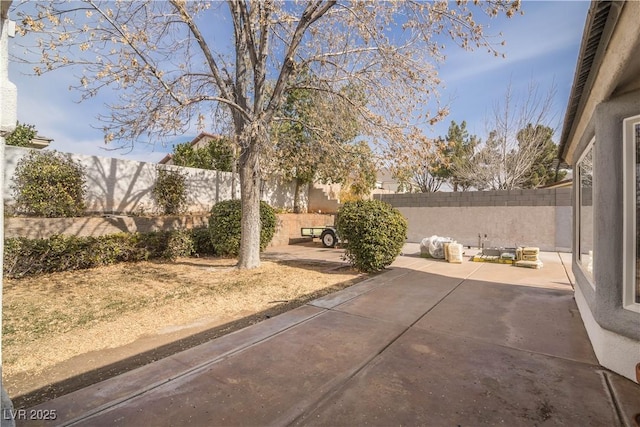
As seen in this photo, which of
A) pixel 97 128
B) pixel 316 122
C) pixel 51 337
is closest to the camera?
pixel 51 337

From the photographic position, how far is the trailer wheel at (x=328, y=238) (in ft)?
44.7

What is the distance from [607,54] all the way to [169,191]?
1252 centimetres

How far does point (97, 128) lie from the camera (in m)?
6.27

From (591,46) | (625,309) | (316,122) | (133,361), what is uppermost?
(316,122)

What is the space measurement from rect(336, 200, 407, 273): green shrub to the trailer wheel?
18.5 feet

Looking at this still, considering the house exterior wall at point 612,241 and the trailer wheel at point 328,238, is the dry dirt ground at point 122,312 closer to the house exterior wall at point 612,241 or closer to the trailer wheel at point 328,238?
the house exterior wall at point 612,241

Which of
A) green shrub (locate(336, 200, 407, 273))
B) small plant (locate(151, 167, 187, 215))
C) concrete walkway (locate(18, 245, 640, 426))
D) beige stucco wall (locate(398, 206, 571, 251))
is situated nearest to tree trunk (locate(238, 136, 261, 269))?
green shrub (locate(336, 200, 407, 273))

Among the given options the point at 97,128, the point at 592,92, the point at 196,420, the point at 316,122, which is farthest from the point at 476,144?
the point at 196,420

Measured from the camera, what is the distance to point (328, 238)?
45.3 ft

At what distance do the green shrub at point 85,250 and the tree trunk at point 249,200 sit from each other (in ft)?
9.15

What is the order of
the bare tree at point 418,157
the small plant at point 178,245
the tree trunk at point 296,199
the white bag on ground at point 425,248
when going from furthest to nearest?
1. the tree trunk at point 296,199
2. the white bag on ground at point 425,248
3. the small plant at point 178,245
4. the bare tree at point 418,157

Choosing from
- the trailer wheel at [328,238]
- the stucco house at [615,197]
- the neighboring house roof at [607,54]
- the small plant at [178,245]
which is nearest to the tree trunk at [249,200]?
the small plant at [178,245]

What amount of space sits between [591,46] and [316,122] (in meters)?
6.68

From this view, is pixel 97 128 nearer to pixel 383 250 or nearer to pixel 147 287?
pixel 147 287
